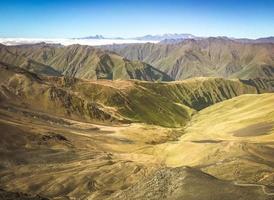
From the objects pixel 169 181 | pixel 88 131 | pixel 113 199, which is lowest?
pixel 88 131

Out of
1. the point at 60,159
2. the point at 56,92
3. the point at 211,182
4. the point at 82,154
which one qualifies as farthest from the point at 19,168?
the point at 56,92

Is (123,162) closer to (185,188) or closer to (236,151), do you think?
(236,151)

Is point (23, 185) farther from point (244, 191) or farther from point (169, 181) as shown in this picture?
point (244, 191)

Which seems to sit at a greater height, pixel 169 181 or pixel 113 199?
pixel 169 181

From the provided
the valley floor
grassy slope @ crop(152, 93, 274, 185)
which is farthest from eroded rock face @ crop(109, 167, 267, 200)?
grassy slope @ crop(152, 93, 274, 185)

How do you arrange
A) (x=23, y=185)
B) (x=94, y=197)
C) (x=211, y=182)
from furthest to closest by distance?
(x=23, y=185) < (x=94, y=197) < (x=211, y=182)

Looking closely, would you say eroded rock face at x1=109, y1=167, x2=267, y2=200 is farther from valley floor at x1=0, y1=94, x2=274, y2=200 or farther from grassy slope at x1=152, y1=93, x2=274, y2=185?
grassy slope at x1=152, y1=93, x2=274, y2=185

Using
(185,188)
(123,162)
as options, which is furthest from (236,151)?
(185,188)

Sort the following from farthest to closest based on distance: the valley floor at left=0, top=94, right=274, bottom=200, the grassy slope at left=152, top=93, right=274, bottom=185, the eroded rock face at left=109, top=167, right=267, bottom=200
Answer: the grassy slope at left=152, top=93, right=274, bottom=185
the valley floor at left=0, top=94, right=274, bottom=200
the eroded rock face at left=109, top=167, right=267, bottom=200

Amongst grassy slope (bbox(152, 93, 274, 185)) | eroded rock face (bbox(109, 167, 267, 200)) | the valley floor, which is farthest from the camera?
grassy slope (bbox(152, 93, 274, 185))
